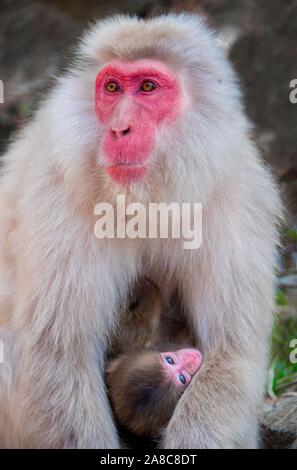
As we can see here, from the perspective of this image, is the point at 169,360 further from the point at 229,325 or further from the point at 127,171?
the point at 127,171

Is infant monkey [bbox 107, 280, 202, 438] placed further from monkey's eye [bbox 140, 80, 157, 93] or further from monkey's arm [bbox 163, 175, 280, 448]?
monkey's eye [bbox 140, 80, 157, 93]

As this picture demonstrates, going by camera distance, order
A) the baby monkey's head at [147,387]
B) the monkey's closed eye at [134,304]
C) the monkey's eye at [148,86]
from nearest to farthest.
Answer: the monkey's eye at [148,86] < the baby monkey's head at [147,387] < the monkey's closed eye at [134,304]

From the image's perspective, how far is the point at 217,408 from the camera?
461 cm

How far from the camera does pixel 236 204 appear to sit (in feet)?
15.6

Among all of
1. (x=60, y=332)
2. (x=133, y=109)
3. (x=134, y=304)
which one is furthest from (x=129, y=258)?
(x=133, y=109)

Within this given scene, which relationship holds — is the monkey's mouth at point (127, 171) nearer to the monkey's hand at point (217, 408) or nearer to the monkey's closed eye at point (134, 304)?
the monkey's closed eye at point (134, 304)

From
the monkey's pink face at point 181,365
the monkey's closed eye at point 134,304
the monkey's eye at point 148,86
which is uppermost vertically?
the monkey's eye at point 148,86

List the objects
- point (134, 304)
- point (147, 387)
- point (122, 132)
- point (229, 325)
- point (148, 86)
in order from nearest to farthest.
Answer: point (122, 132) → point (148, 86) → point (147, 387) → point (229, 325) → point (134, 304)

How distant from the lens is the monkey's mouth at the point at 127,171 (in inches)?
171

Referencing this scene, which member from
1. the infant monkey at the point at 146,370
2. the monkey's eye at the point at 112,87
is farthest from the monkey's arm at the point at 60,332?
the monkey's eye at the point at 112,87

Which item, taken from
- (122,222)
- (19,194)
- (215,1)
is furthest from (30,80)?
(122,222)

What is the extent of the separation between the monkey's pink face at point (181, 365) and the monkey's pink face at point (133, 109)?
0.96 m

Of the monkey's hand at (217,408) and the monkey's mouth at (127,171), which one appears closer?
the monkey's mouth at (127,171)

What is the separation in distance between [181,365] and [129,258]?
0.58 meters
